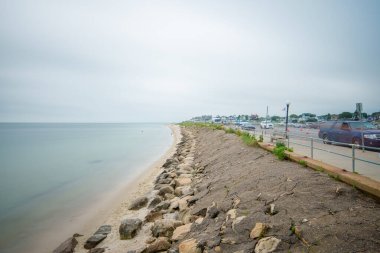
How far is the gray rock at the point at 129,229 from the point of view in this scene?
6156mm

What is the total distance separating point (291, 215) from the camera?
435 cm

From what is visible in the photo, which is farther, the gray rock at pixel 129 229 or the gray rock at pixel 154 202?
the gray rock at pixel 154 202

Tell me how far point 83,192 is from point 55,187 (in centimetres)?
288

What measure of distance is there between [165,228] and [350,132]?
1373 cm

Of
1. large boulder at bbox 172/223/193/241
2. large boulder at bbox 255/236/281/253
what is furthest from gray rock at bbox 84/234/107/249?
large boulder at bbox 255/236/281/253

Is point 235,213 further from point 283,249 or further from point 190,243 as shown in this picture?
point 283,249

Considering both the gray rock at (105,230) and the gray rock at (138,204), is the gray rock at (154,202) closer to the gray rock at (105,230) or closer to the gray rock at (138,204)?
the gray rock at (138,204)

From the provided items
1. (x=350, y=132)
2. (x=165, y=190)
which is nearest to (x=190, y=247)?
(x=165, y=190)

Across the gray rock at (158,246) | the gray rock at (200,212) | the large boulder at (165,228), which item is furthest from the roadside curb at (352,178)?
the gray rock at (158,246)

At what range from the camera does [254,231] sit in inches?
166

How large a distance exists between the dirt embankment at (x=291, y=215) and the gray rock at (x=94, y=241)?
2.75m

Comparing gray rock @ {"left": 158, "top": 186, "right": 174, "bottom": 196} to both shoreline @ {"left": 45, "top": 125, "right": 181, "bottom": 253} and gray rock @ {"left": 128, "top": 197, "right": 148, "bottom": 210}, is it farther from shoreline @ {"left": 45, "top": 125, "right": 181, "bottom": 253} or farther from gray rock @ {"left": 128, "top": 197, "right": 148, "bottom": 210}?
shoreline @ {"left": 45, "top": 125, "right": 181, "bottom": 253}

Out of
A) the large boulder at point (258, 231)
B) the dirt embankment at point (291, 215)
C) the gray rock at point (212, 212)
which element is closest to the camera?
the dirt embankment at point (291, 215)

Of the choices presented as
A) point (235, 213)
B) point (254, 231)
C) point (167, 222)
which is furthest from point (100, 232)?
point (254, 231)
